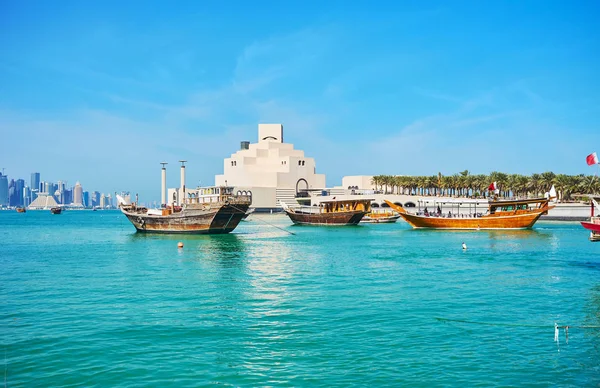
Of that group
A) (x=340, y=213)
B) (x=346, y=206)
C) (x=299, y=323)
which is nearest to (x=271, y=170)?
(x=346, y=206)

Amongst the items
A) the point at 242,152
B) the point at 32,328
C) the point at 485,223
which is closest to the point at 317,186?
the point at 242,152

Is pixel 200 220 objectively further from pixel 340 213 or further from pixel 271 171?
pixel 271 171

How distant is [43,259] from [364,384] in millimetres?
31591

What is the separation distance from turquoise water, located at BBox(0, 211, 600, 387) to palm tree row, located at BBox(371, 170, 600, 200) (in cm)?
7743

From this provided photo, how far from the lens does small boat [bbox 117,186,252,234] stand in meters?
54.4

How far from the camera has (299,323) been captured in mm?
16766

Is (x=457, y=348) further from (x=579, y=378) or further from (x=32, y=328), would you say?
(x=32, y=328)

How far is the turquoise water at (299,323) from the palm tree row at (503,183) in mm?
77430

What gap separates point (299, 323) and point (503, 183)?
111787 millimetres

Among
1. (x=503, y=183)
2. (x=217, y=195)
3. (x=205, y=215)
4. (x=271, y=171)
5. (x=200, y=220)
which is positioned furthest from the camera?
(x=271, y=171)

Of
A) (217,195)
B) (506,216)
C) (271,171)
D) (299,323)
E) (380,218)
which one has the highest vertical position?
(271,171)

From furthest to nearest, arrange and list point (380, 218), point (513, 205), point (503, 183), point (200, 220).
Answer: point (503, 183), point (380, 218), point (513, 205), point (200, 220)

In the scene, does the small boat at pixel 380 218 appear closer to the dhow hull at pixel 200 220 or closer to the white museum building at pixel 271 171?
the dhow hull at pixel 200 220

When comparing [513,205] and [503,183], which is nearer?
[513,205]
